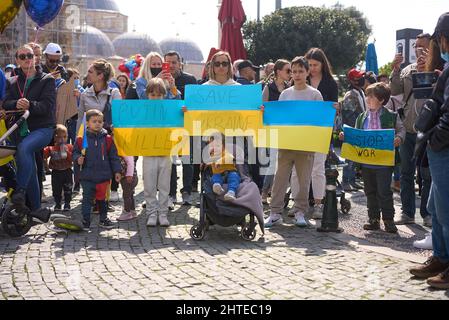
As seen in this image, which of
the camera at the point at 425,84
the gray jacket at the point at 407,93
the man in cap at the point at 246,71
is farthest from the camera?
the man in cap at the point at 246,71

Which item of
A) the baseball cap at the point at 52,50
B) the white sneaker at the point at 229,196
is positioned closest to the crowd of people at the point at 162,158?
the white sneaker at the point at 229,196

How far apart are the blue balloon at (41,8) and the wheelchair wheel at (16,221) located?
2.42m

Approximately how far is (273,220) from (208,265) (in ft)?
7.14

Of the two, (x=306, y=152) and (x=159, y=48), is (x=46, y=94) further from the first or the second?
(x=159, y=48)

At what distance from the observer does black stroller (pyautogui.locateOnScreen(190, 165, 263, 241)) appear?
7.14 m

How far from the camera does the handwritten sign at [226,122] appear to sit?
8117 mm

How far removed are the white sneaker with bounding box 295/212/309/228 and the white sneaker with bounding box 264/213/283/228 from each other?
0.21 meters

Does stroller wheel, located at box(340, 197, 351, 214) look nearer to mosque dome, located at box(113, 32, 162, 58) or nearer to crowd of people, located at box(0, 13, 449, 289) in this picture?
crowd of people, located at box(0, 13, 449, 289)

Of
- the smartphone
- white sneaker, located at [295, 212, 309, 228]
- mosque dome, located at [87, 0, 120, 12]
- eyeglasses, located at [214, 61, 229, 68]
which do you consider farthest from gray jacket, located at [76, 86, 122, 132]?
mosque dome, located at [87, 0, 120, 12]

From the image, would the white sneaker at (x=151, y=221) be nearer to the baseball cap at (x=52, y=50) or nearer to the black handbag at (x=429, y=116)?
the baseball cap at (x=52, y=50)

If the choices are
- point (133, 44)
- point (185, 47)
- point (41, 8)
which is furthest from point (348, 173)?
point (185, 47)

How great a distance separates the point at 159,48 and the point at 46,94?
94.0 metres

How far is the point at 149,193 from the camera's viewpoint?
26.8 ft

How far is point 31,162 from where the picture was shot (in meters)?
7.64
